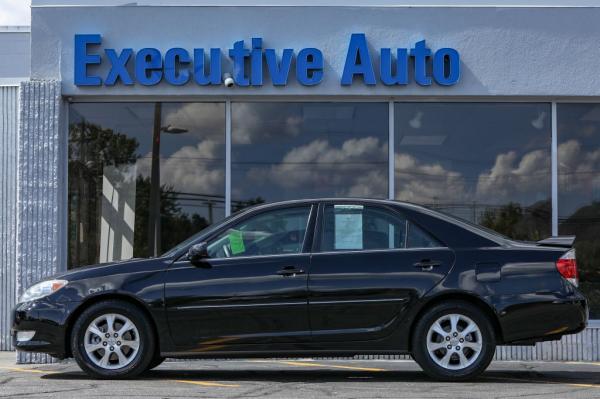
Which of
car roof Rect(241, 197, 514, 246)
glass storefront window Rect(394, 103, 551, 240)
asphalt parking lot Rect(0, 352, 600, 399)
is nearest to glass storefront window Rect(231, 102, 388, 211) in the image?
glass storefront window Rect(394, 103, 551, 240)

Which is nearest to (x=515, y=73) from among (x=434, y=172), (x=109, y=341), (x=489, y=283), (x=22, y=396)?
(x=434, y=172)

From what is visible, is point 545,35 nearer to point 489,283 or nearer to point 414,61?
point 414,61

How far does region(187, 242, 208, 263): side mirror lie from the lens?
8703 mm

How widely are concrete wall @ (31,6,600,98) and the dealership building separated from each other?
17 mm

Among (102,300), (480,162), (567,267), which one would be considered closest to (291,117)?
(480,162)

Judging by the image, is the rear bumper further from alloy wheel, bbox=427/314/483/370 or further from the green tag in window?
the green tag in window

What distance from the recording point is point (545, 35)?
39.8 ft

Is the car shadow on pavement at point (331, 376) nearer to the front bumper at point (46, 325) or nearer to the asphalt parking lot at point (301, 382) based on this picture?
the asphalt parking lot at point (301, 382)

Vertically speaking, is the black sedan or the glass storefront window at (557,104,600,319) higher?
the glass storefront window at (557,104,600,319)

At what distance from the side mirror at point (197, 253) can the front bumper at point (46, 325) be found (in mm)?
1057

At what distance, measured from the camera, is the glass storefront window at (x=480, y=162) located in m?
12.2

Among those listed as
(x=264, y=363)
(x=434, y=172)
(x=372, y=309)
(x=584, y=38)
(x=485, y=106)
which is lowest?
(x=264, y=363)

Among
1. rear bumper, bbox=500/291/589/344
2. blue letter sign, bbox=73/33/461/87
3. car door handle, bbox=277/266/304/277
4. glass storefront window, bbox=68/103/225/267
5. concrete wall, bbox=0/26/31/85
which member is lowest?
rear bumper, bbox=500/291/589/344

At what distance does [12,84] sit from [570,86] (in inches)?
263
